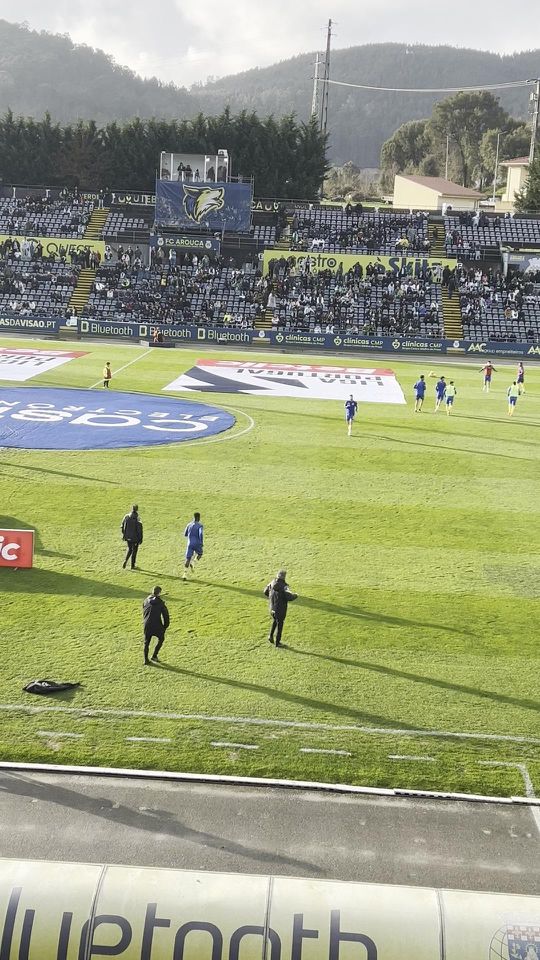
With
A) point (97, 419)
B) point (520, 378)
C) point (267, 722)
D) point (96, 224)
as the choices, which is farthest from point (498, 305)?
point (267, 722)

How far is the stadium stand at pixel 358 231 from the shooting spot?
69.6 m

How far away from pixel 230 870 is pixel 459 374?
142 feet

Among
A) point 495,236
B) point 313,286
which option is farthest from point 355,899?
point 495,236

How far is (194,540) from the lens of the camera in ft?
59.5

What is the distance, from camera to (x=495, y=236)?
70188mm

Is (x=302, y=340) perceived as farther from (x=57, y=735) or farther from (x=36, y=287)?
(x=57, y=735)

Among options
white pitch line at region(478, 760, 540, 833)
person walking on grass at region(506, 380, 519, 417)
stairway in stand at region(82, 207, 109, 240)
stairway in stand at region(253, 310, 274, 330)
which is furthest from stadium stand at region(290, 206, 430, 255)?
white pitch line at region(478, 760, 540, 833)

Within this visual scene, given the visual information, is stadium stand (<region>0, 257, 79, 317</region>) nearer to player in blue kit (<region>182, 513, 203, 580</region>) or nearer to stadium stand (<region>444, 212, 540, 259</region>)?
stadium stand (<region>444, 212, 540, 259</region>)

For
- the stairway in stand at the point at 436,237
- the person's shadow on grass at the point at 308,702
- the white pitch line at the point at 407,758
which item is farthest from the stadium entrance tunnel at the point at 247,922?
the stairway in stand at the point at 436,237

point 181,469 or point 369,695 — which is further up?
point 181,469

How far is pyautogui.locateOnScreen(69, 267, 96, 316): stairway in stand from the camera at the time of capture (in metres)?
66.1

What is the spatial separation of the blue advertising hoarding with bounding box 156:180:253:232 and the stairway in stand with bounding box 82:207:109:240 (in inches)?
259

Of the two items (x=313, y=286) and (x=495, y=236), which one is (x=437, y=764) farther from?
(x=495, y=236)

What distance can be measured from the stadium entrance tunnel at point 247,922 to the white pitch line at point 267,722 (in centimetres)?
559
